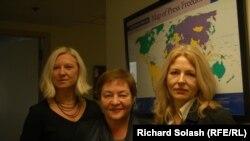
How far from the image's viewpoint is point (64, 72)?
1.66 m

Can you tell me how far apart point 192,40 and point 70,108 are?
2.38 feet

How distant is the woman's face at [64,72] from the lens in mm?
1671

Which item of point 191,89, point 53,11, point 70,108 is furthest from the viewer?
point 53,11

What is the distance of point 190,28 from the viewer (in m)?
1.65

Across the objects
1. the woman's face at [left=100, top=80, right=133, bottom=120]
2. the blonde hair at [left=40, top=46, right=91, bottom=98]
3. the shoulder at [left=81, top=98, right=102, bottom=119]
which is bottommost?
the shoulder at [left=81, top=98, right=102, bottom=119]

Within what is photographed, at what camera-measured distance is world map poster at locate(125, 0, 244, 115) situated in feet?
4.53

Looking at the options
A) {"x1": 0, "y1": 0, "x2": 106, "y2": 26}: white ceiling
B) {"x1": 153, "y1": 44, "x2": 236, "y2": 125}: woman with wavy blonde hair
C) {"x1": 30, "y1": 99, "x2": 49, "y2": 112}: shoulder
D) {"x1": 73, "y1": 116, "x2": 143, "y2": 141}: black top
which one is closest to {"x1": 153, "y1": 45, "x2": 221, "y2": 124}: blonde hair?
{"x1": 153, "y1": 44, "x2": 236, "y2": 125}: woman with wavy blonde hair

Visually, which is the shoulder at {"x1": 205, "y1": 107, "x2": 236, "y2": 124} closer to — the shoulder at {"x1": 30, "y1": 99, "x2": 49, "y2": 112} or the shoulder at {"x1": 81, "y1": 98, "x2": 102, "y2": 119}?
the shoulder at {"x1": 81, "y1": 98, "x2": 102, "y2": 119}

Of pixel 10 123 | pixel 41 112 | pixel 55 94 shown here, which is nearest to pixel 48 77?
pixel 55 94

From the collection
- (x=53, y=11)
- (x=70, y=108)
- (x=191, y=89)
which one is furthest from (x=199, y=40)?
(x=53, y=11)

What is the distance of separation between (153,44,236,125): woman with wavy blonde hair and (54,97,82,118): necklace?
60 centimetres

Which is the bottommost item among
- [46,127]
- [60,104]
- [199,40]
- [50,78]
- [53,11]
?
[46,127]

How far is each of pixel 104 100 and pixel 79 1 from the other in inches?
84.0

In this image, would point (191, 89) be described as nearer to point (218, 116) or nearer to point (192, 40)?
point (218, 116)
